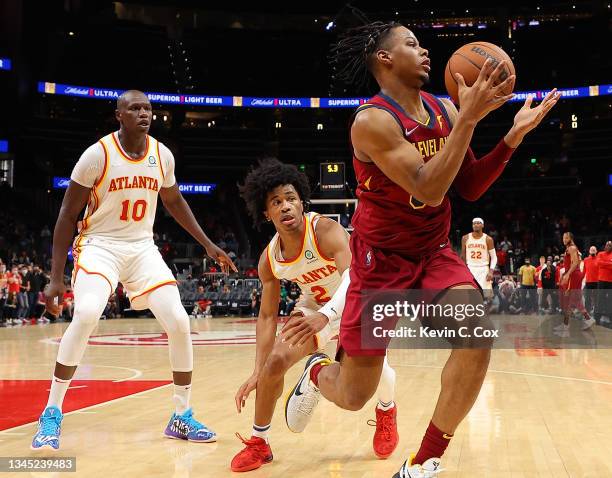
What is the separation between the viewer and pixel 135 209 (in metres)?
4.88

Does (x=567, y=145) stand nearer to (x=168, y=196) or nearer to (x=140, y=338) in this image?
(x=140, y=338)

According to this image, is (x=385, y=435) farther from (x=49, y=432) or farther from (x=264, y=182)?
(x=49, y=432)

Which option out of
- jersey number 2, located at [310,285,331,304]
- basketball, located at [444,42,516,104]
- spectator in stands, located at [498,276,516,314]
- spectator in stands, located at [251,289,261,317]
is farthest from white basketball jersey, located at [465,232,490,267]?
spectator in stands, located at [251,289,261,317]

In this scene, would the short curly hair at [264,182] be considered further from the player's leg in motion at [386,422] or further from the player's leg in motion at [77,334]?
the player's leg in motion at [386,422]

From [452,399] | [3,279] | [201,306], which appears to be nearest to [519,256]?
[201,306]

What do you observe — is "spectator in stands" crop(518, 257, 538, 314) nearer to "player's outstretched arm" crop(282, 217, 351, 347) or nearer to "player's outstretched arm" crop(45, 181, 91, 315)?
"player's outstretched arm" crop(282, 217, 351, 347)

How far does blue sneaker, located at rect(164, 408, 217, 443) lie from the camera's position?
15.0 ft

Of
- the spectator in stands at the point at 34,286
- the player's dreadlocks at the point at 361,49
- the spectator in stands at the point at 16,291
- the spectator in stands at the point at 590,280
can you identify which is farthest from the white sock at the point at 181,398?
the spectator in stands at the point at 34,286

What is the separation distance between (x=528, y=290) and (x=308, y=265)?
13.7 meters

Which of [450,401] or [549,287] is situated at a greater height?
[450,401]

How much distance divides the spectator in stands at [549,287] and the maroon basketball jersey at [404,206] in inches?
484

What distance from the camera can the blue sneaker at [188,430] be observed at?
4578 mm

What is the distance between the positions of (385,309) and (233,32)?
31.1 meters

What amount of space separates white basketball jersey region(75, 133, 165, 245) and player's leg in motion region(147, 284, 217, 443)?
47 cm
